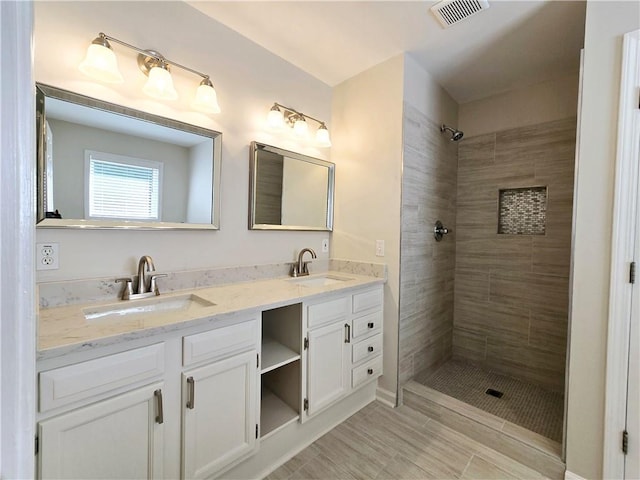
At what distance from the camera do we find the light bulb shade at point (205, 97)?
154 centimetres

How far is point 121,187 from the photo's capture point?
55.1 inches

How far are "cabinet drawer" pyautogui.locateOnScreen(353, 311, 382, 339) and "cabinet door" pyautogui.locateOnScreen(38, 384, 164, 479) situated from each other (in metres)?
1.18

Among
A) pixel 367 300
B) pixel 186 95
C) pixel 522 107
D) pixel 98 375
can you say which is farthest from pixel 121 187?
pixel 522 107

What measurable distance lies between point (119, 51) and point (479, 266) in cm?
303

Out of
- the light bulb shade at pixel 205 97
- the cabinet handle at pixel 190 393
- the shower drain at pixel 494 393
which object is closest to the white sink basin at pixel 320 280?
the cabinet handle at pixel 190 393

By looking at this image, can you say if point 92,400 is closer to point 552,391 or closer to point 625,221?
point 625,221

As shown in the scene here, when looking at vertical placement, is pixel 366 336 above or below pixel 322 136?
below

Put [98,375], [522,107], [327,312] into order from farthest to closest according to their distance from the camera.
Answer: [522,107]
[327,312]
[98,375]

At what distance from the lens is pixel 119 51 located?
4.48 ft

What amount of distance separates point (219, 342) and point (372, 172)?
1601 millimetres

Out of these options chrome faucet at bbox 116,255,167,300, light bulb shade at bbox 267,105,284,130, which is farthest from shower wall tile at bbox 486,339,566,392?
chrome faucet at bbox 116,255,167,300

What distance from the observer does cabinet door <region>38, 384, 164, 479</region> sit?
85cm

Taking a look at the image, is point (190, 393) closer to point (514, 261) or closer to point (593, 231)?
point (593, 231)

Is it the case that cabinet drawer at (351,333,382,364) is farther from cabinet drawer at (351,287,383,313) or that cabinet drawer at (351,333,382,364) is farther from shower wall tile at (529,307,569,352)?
shower wall tile at (529,307,569,352)
